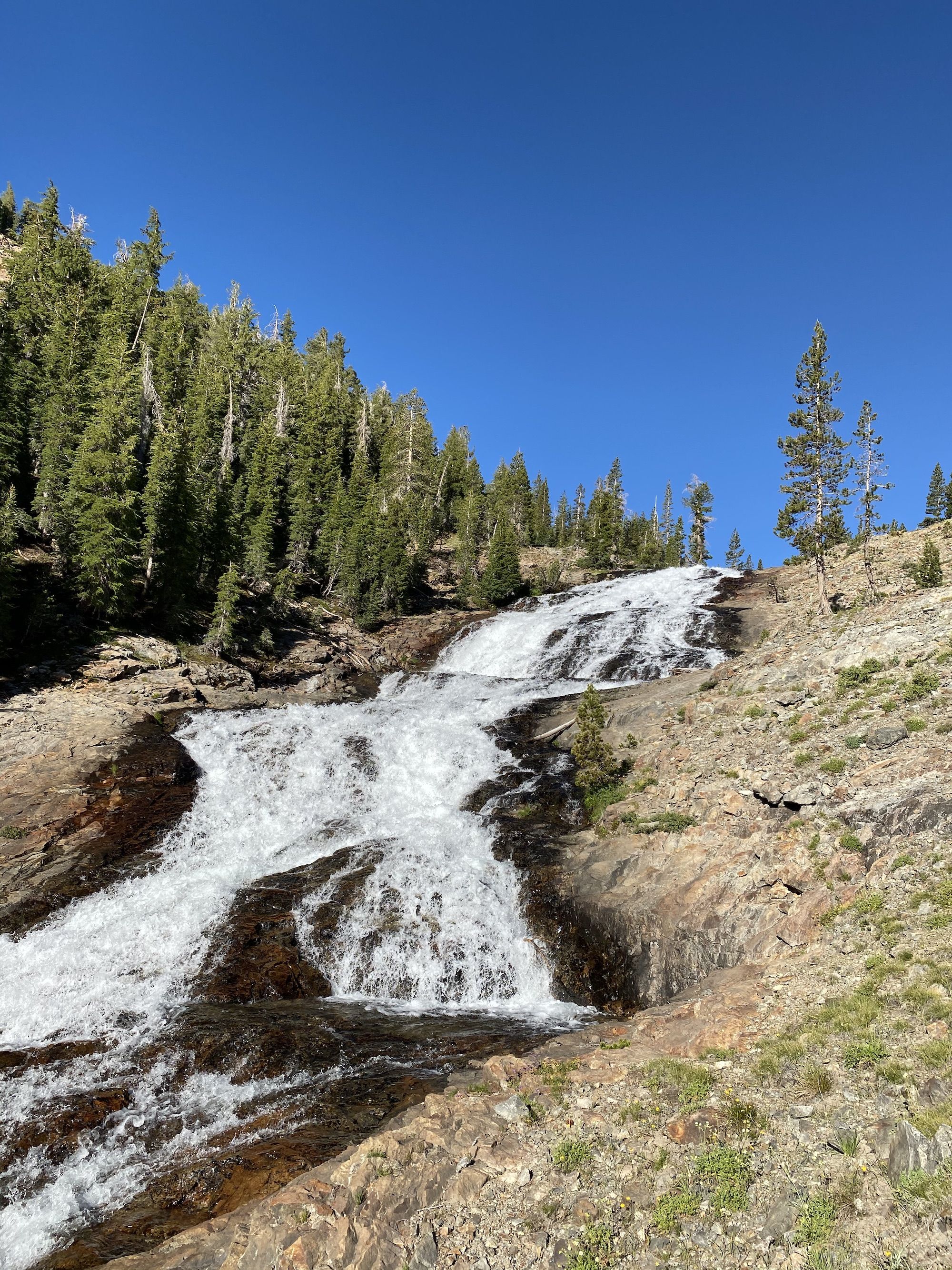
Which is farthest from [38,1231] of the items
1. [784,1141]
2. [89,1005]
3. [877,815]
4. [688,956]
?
[877,815]

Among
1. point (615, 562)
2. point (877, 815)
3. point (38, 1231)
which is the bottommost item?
point (38, 1231)

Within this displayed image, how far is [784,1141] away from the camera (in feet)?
26.1

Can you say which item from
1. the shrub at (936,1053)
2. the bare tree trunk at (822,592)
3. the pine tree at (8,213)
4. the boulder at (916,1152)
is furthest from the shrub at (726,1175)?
the pine tree at (8,213)

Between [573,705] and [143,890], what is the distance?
70.9 ft

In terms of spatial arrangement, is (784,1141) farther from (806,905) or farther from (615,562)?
(615,562)

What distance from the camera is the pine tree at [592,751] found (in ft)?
79.5

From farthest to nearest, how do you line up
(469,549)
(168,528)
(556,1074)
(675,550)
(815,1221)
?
(675,550)
(469,549)
(168,528)
(556,1074)
(815,1221)

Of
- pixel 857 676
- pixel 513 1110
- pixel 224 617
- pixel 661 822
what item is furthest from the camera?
pixel 224 617

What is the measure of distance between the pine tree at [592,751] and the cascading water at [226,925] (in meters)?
4.60

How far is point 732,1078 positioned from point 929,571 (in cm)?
3616

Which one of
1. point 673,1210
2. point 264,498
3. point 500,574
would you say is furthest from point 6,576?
point 500,574

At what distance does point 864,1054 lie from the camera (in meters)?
8.82

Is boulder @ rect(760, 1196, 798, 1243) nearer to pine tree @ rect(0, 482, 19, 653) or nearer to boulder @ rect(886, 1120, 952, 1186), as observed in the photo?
boulder @ rect(886, 1120, 952, 1186)

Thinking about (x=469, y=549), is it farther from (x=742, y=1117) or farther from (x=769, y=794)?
(x=742, y=1117)
